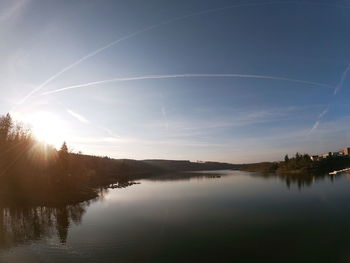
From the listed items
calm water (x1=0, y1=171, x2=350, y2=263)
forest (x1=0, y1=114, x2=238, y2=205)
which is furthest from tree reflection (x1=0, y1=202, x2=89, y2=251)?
forest (x1=0, y1=114, x2=238, y2=205)

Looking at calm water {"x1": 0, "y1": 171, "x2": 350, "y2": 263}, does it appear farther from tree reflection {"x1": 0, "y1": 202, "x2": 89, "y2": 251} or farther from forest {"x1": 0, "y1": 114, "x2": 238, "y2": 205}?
forest {"x1": 0, "y1": 114, "x2": 238, "y2": 205}

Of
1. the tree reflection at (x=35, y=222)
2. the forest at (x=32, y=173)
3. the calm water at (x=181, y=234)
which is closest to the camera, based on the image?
the calm water at (x=181, y=234)

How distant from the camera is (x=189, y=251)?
33.9m

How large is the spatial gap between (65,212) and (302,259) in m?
52.7

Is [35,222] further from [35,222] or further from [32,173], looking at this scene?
[32,173]

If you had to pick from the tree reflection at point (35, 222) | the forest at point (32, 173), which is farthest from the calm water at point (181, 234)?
the forest at point (32, 173)

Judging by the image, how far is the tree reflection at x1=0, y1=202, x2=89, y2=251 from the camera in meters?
41.3

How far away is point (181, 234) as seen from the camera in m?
41.4

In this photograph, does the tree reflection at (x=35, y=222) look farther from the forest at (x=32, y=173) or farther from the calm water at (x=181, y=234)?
the forest at (x=32, y=173)

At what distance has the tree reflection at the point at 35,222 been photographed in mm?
41281

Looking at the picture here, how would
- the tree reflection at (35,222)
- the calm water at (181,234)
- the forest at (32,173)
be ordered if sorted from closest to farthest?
the calm water at (181,234)
the tree reflection at (35,222)
the forest at (32,173)

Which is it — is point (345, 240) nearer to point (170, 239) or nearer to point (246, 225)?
point (246, 225)

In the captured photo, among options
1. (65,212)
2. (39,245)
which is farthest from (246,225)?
(65,212)

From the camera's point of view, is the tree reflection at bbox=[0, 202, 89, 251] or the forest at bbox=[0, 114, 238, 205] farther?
the forest at bbox=[0, 114, 238, 205]
